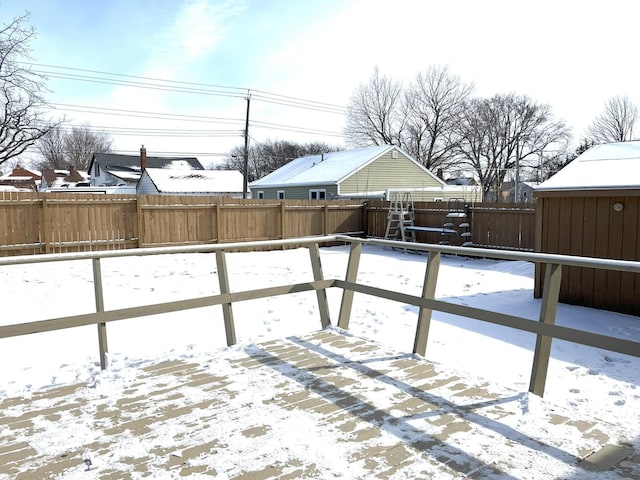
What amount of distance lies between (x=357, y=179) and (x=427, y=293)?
67.7 ft

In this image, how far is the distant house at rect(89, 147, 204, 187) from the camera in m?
44.3

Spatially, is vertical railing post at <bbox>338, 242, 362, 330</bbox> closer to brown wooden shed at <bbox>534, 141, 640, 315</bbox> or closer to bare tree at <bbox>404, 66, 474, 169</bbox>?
brown wooden shed at <bbox>534, 141, 640, 315</bbox>

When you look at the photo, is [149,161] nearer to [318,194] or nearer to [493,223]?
[318,194]

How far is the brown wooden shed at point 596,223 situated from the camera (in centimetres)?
651

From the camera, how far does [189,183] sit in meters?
33.9

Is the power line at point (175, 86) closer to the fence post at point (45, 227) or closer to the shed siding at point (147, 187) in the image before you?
the shed siding at point (147, 187)

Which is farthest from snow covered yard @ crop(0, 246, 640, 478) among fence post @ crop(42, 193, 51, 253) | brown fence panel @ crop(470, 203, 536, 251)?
brown fence panel @ crop(470, 203, 536, 251)

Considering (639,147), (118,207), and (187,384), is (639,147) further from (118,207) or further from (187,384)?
(118,207)

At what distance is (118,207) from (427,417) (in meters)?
11.6

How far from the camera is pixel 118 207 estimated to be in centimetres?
1258

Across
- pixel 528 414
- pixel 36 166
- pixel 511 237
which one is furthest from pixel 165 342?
pixel 36 166

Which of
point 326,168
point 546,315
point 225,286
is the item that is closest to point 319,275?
point 225,286

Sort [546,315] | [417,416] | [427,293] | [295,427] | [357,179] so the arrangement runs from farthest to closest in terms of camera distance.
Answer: [357,179] < [427,293] < [546,315] < [417,416] < [295,427]

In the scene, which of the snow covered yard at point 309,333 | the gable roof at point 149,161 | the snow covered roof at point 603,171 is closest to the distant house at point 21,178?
the gable roof at point 149,161
